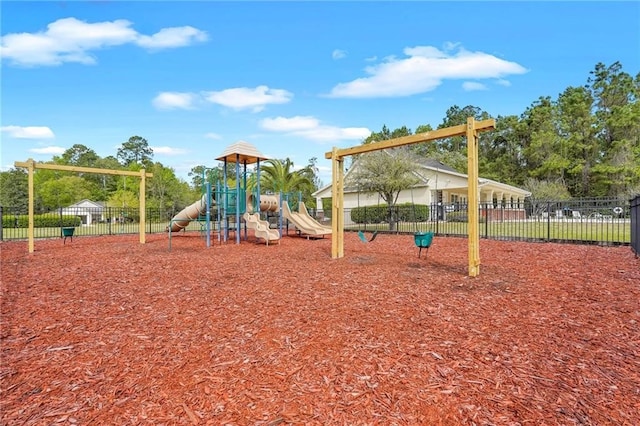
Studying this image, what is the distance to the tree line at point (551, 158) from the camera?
1266 inches

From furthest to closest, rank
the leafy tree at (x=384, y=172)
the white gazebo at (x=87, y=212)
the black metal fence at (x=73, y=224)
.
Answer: the white gazebo at (x=87, y=212)
the leafy tree at (x=384, y=172)
the black metal fence at (x=73, y=224)

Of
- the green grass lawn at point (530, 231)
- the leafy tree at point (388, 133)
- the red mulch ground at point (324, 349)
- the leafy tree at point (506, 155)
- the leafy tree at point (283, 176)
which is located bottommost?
the red mulch ground at point (324, 349)

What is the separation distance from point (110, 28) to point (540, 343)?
13412 mm

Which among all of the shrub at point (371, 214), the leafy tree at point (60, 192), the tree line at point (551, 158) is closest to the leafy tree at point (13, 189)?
the tree line at point (551, 158)

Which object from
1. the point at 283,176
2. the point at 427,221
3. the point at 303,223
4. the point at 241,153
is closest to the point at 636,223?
the point at 303,223

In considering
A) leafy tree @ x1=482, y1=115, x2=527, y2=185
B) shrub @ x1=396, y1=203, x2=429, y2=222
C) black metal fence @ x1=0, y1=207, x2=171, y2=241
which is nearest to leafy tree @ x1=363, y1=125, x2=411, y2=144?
leafy tree @ x1=482, y1=115, x2=527, y2=185

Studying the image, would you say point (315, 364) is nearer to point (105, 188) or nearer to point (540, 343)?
point (540, 343)

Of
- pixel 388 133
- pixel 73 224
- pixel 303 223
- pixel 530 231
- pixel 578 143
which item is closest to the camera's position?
pixel 303 223

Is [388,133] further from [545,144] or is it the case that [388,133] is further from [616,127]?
[616,127]

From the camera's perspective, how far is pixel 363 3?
33.2ft

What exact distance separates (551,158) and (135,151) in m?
79.0

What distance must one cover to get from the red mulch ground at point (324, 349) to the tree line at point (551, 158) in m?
21.8

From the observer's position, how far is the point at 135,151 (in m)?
77.4

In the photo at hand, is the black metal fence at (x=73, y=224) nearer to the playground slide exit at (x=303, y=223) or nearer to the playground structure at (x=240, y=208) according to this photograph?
the playground structure at (x=240, y=208)
